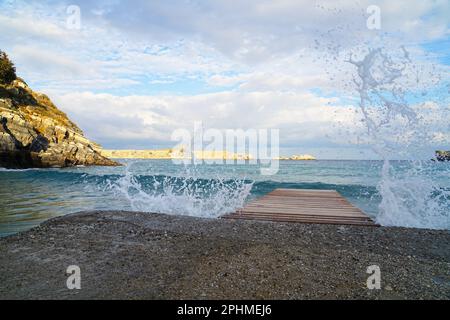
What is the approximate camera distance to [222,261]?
4.05 m

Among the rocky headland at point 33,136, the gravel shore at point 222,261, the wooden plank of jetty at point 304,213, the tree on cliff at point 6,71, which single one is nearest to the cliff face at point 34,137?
the rocky headland at point 33,136

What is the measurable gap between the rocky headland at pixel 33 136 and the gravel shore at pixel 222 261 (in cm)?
4324

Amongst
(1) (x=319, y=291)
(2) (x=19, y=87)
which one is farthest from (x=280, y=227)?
(2) (x=19, y=87)

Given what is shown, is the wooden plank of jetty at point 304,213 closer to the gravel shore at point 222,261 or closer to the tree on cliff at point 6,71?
the gravel shore at point 222,261

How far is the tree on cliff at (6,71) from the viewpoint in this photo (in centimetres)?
5528

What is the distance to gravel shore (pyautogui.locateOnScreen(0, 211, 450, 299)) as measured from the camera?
3.24 m

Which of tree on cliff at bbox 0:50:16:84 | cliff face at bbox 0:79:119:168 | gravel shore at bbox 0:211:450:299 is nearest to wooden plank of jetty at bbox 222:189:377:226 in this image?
gravel shore at bbox 0:211:450:299

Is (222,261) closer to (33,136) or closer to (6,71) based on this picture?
(33,136)

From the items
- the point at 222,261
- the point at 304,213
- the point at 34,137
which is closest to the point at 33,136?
the point at 34,137

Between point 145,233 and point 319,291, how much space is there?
3.32 m

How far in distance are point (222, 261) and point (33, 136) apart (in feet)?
162

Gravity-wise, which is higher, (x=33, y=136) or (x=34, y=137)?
(x=33, y=136)
